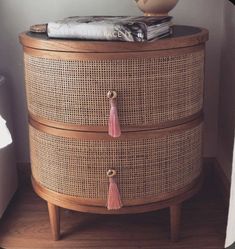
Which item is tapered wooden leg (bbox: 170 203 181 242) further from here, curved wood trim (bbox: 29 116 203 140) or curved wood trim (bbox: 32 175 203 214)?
curved wood trim (bbox: 29 116 203 140)

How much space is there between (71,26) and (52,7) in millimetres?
412

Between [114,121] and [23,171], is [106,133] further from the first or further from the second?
[23,171]

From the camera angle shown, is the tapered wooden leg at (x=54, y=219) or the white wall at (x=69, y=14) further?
the white wall at (x=69, y=14)

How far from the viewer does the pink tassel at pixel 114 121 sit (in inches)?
38.2

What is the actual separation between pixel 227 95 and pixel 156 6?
0.39m

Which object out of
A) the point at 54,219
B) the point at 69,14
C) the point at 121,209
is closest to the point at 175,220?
the point at 121,209

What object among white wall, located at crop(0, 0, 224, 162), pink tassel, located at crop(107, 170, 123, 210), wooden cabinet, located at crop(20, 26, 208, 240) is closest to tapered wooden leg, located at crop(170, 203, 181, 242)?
wooden cabinet, located at crop(20, 26, 208, 240)

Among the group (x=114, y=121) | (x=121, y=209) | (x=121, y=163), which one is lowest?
(x=121, y=209)

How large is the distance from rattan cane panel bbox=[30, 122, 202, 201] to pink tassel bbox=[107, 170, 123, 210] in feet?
0.05

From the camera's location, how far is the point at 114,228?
1.25 meters

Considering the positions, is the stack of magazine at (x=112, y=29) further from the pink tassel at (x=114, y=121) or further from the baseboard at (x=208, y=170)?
the baseboard at (x=208, y=170)

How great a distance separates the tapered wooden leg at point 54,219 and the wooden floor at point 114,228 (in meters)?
0.02

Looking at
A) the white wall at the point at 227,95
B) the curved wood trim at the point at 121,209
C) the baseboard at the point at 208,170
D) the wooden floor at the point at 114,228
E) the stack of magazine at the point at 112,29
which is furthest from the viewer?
the baseboard at the point at 208,170

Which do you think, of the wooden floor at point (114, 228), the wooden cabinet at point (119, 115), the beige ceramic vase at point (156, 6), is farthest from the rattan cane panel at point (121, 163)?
the beige ceramic vase at point (156, 6)
